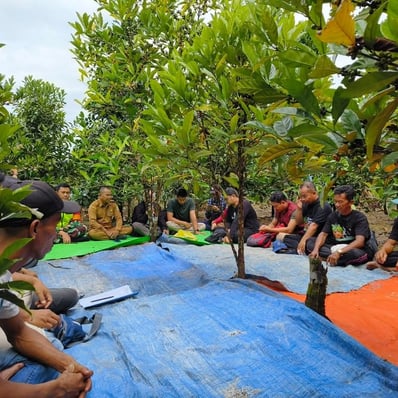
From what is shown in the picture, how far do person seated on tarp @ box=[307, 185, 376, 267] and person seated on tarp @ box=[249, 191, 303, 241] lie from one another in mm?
486

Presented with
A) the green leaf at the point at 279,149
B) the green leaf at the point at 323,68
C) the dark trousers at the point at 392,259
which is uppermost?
the green leaf at the point at 323,68

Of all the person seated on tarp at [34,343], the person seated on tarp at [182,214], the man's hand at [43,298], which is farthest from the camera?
the person seated on tarp at [182,214]

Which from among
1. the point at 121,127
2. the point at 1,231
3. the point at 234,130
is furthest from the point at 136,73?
the point at 1,231

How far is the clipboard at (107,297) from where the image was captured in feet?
9.38

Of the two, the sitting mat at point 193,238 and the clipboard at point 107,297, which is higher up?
the clipboard at point 107,297

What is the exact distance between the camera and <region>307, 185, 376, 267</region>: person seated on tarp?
418 centimetres

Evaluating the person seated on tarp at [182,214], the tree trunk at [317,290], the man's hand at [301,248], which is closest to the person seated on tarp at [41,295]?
the tree trunk at [317,290]

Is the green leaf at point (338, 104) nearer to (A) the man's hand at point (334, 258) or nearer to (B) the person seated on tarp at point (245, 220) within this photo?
(A) the man's hand at point (334, 258)

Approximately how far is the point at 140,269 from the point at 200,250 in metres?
1.05

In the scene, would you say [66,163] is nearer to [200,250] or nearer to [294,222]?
[200,250]

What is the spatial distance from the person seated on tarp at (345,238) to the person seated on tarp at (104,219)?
9.33 feet

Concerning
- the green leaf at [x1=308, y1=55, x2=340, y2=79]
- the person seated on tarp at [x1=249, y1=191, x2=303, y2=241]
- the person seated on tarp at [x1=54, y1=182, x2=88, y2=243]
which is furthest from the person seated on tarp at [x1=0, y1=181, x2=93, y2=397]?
the person seated on tarp at [x1=54, y1=182, x2=88, y2=243]

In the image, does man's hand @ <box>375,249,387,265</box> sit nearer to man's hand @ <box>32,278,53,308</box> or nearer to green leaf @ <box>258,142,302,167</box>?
man's hand @ <box>32,278,53,308</box>

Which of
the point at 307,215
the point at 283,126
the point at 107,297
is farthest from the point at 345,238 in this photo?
the point at 283,126
